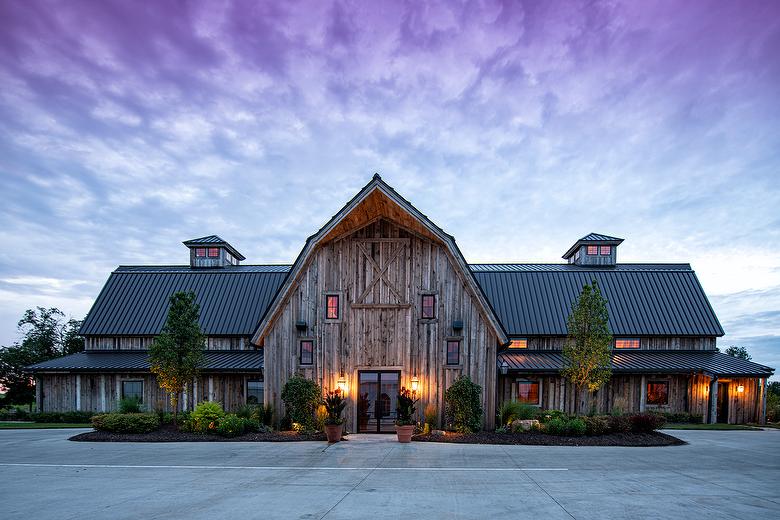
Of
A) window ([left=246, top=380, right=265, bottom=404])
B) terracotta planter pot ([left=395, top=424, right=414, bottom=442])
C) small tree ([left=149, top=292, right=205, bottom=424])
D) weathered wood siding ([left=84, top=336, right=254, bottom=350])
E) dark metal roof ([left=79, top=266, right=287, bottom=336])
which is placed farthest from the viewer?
dark metal roof ([left=79, top=266, right=287, bottom=336])

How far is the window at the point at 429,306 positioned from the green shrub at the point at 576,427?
20.9 feet

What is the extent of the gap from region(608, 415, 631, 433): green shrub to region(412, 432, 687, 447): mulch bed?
17 cm

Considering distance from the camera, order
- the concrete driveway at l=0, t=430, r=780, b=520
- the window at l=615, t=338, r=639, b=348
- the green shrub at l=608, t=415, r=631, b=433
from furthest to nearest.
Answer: the window at l=615, t=338, r=639, b=348, the green shrub at l=608, t=415, r=631, b=433, the concrete driveway at l=0, t=430, r=780, b=520

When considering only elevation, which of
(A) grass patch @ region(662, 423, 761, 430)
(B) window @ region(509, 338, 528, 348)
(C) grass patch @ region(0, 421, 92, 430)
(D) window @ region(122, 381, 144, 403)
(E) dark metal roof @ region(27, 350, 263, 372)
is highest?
(B) window @ region(509, 338, 528, 348)

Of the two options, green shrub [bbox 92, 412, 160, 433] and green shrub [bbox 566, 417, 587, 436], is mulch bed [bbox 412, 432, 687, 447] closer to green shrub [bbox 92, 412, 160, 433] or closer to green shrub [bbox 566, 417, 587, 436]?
green shrub [bbox 566, 417, 587, 436]

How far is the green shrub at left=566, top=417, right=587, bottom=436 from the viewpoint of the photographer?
16.2 metres

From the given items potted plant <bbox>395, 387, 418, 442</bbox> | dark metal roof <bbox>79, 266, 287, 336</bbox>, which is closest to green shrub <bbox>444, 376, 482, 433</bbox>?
potted plant <bbox>395, 387, 418, 442</bbox>

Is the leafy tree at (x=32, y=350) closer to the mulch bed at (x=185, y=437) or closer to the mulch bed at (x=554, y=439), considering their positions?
the mulch bed at (x=185, y=437)

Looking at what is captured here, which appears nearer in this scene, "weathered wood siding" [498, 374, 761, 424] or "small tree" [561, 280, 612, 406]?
"small tree" [561, 280, 612, 406]

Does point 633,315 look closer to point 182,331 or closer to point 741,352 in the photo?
point 182,331

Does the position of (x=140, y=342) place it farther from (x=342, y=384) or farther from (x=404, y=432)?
(x=404, y=432)

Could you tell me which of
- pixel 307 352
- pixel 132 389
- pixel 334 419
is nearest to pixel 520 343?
pixel 307 352

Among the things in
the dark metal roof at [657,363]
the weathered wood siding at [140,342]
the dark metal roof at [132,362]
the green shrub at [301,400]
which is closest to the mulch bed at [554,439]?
the green shrub at [301,400]

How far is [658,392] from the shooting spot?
936 inches
